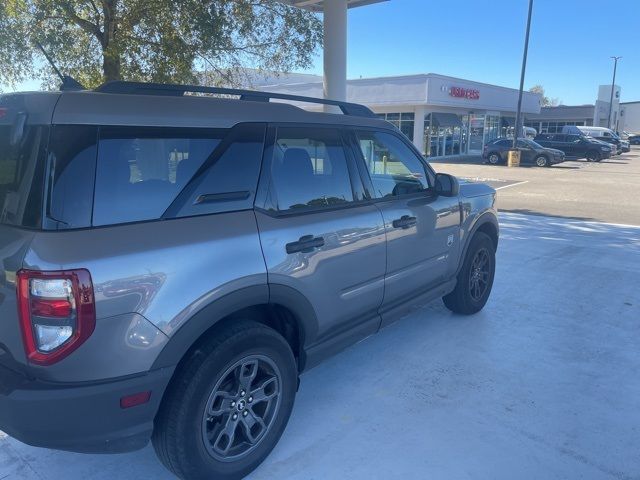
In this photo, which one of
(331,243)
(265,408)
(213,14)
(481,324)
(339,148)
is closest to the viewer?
(265,408)

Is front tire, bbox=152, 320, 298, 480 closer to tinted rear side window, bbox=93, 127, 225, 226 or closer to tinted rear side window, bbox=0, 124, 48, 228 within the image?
tinted rear side window, bbox=93, 127, 225, 226

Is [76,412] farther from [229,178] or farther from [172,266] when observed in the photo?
[229,178]

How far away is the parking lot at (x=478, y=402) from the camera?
278 centimetres

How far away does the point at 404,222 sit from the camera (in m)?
3.64

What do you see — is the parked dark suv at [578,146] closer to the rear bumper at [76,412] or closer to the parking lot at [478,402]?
the parking lot at [478,402]

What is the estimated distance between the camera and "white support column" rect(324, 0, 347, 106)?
981cm

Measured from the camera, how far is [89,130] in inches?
82.9

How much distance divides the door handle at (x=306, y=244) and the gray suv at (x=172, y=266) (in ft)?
0.04

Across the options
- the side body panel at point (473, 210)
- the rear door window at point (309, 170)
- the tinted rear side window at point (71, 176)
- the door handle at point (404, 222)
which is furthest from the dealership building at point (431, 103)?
the tinted rear side window at point (71, 176)

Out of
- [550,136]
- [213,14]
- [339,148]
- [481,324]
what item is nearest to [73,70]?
[213,14]

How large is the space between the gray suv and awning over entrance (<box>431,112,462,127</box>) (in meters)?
27.9

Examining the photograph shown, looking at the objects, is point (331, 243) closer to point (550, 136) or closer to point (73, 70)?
point (73, 70)

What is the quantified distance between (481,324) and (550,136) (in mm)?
31747

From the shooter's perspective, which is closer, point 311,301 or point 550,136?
point 311,301
